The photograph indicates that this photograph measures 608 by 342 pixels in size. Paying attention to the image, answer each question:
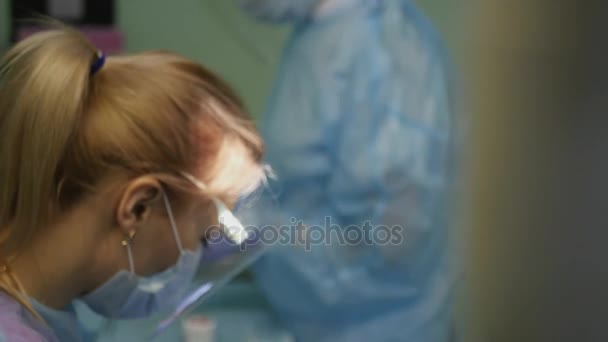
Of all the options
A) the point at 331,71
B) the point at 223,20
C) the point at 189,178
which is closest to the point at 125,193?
the point at 189,178

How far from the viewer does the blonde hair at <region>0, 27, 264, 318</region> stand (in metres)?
0.57

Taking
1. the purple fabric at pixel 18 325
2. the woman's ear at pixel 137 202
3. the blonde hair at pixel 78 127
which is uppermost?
the blonde hair at pixel 78 127

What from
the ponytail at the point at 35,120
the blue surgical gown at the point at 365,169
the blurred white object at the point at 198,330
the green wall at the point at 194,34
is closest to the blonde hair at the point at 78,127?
the ponytail at the point at 35,120

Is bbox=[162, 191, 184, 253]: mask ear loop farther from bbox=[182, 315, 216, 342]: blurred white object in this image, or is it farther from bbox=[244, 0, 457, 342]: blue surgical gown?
bbox=[182, 315, 216, 342]: blurred white object

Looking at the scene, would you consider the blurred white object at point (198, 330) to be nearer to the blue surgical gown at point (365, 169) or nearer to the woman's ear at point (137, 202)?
the blue surgical gown at point (365, 169)

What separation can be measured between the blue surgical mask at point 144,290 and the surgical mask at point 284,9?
341 mm

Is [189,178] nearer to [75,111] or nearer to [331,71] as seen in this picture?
[75,111]

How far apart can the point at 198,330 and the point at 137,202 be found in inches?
14.0

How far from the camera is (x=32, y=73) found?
1.90 ft

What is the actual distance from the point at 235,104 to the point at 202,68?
5 centimetres

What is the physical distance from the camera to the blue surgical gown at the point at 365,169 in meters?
0.82

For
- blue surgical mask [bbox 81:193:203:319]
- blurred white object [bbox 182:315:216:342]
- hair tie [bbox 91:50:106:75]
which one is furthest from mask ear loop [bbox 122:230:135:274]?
blurred white object [bbox 182:315:216:342]

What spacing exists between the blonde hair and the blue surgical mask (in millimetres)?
58

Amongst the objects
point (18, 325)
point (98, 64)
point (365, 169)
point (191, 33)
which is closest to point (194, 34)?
point (191, 33)
